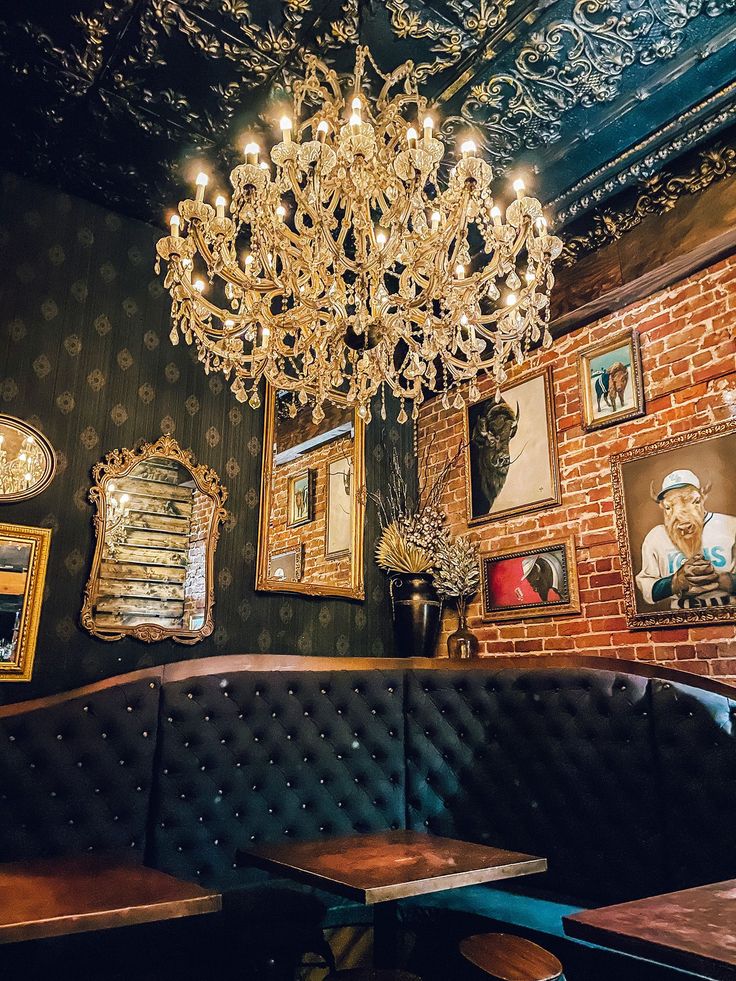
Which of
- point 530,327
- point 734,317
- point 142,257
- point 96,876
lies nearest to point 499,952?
point 96,876

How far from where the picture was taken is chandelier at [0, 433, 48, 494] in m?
3.46

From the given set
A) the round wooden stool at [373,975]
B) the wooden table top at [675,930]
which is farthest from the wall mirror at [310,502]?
the wooden table top at [675,930]

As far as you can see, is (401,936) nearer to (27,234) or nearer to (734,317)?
(734,317)

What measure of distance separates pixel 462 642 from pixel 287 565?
3.72ft

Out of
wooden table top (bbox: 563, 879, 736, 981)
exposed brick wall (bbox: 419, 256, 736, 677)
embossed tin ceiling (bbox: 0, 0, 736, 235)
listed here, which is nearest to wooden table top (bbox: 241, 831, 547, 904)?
wooden table top (bbox: 563, 879, 736, 981)

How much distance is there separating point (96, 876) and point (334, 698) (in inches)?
66.0

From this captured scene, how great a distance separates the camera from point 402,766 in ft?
12.5

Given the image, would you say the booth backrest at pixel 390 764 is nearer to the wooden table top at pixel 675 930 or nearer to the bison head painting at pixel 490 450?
the bison head painting at pixel 490 450

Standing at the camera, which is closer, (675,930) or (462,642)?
(675,930)

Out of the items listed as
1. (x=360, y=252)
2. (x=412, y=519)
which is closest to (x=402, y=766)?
(x=412, y=519)

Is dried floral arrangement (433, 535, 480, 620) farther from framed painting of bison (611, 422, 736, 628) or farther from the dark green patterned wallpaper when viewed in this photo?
framed painting of bison (611, 422, 736, 628)

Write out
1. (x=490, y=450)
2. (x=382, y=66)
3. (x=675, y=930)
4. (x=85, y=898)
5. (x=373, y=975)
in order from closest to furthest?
(x=675, y=930)
(x=85, y=898)
(x=373, y=975)
(x=382, y=66)
(x=490, y=450)

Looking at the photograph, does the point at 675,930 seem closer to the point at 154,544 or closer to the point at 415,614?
the point at 415,614

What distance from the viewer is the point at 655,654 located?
3396 mm
